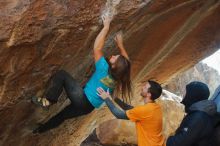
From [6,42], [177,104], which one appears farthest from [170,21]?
[177,104]

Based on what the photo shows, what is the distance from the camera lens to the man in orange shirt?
5.96 meters

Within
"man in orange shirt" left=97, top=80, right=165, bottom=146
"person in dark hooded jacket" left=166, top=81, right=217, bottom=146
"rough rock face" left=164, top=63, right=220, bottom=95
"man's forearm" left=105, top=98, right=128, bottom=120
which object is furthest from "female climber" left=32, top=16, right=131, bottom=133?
"rough rock face" left=164, top=63, right=220, bottom=95

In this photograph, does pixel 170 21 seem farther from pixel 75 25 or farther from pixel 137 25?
pixel 75 25

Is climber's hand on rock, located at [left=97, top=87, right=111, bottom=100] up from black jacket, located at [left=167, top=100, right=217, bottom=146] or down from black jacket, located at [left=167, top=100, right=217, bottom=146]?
up

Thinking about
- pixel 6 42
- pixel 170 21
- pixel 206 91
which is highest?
pixel 6 42

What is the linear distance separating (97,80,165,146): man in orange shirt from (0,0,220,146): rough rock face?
91 cm

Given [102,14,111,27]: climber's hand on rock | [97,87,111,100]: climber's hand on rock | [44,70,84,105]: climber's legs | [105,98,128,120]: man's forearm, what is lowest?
[105,98,128,120]: man's forearm

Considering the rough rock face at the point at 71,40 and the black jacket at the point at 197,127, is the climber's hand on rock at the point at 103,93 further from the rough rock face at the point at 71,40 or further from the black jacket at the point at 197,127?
the black jacket at the point at 197,127

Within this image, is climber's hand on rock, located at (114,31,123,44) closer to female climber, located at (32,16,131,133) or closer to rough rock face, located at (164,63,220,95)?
female climber, located at (32,16,131,133)

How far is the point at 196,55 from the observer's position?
9.34 m

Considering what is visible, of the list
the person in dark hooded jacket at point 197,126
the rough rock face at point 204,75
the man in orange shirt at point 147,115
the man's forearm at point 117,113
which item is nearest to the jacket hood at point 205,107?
the person in dark hooded jacket at point 197,126

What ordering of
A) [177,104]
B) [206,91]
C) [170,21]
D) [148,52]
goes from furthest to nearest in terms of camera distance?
[177,104] < [148,52] < [170,21] < [206,91]

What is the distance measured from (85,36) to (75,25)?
31 centimetres

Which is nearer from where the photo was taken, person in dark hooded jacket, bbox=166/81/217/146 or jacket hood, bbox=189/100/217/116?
person in dark hooded jacket, bbox=166/81/217/146
